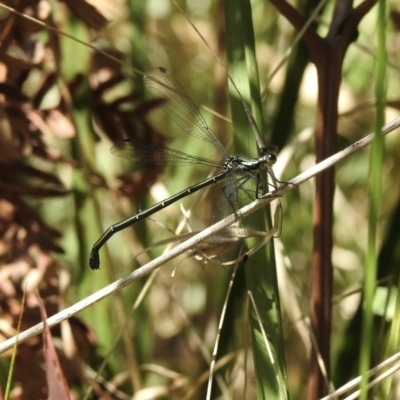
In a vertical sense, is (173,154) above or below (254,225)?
above

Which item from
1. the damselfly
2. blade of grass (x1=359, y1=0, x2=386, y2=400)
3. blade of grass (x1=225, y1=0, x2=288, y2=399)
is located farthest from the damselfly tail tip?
blade of grass (x1=359, y1=0, x2=386, y2=400)

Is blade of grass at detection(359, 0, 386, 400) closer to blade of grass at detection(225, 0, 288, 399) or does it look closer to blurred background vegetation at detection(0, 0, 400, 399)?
blade of grass at detection(225, 0, 288, 399)

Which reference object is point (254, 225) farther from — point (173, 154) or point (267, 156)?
point (173, 154)

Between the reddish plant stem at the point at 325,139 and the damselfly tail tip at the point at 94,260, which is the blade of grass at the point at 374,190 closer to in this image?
the reddish plant stem at the point at 325,139

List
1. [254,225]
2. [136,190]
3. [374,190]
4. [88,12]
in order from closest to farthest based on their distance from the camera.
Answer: [374,190]
[254,225]
[88,12]
[136,190]

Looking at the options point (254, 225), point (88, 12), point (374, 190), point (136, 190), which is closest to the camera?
point (374, 190)

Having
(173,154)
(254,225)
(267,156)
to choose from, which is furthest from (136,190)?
(254,225)
